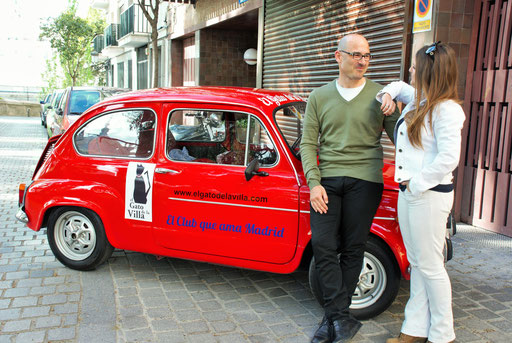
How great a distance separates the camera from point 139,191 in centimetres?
439

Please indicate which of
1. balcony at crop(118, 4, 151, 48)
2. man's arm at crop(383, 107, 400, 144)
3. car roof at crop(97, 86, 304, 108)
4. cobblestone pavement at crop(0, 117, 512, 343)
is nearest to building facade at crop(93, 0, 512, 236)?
cobblestone pavement at crop(0, 117, 512, 343)

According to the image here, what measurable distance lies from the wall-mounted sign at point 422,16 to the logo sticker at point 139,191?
4.22 meters

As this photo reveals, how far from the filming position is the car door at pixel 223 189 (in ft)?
12.9

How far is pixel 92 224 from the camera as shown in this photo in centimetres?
468

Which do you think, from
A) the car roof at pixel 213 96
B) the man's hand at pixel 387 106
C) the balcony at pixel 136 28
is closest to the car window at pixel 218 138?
the car roof at pixel 213 96

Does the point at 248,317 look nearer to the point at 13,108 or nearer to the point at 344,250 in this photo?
the point at 344,250

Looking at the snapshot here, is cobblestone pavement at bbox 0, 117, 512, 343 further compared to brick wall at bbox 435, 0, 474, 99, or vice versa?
brick wall at bbox 435, 0, 474, 99

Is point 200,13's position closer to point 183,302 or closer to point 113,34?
point 183,302

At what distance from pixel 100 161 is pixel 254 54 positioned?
10731mm

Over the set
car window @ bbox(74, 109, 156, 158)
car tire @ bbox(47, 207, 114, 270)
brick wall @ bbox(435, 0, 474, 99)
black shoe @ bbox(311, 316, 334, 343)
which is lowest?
black shoe @ bbox(311, 316, 334, 343)

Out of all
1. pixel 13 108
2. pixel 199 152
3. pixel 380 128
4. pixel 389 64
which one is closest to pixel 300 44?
pixel 389 64

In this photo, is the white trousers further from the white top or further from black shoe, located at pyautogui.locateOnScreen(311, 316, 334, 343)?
the white top

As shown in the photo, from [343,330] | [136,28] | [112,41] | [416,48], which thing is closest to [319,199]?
[343,330]

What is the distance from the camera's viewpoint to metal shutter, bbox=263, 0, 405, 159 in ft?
24.6
